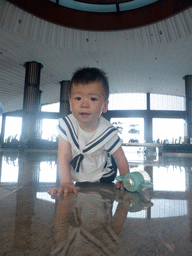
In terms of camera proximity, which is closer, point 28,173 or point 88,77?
point 88,77

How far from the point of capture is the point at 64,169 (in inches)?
35.6

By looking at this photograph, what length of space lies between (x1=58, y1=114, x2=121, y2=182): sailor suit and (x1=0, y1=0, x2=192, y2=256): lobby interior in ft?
0.26

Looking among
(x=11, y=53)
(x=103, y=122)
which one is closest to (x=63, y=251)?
(x=103, y=122)

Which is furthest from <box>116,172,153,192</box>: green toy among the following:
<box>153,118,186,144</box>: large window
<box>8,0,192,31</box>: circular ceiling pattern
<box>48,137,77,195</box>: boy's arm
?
<box>153,118,186,144</box>: large window

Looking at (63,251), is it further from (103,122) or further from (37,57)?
(37,57)

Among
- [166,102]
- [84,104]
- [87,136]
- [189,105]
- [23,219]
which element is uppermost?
[166,102]

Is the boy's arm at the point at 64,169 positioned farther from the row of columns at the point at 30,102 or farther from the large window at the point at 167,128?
the large window at the point at 167,128

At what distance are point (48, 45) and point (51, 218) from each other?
6.70 metres

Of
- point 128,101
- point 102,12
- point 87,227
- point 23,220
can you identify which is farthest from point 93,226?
point 128,101

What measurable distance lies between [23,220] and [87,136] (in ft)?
1.85

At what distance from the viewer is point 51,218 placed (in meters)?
0.47

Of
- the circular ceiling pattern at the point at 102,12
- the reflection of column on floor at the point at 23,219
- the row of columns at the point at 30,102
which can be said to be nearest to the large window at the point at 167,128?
the circular ceiling pattern at the point at 102,12

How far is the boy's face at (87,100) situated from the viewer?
2.87 feet

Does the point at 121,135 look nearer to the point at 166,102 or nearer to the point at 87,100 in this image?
the point at 87,100
